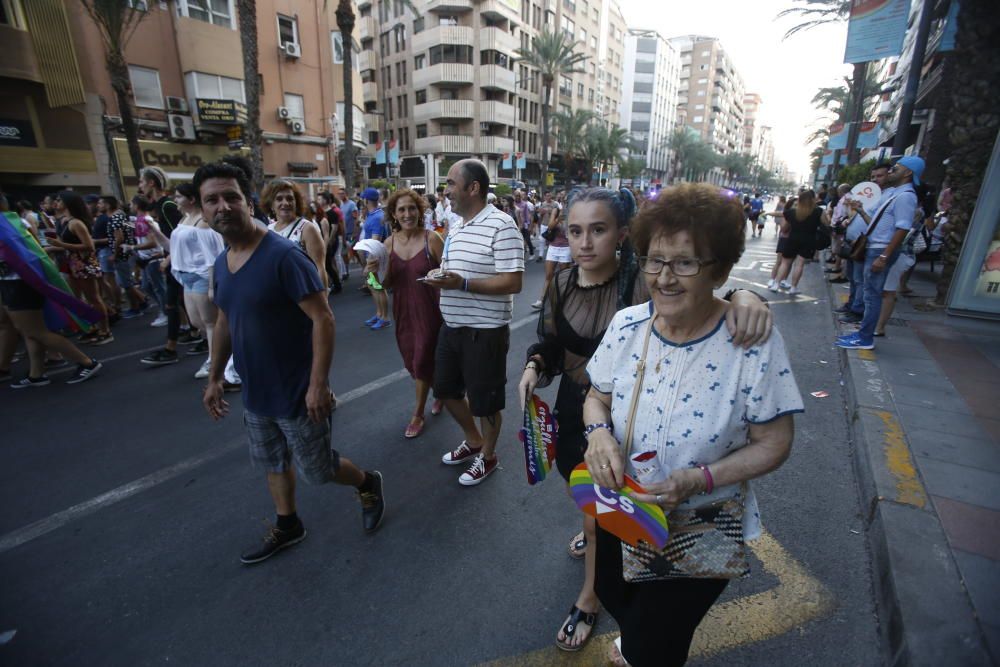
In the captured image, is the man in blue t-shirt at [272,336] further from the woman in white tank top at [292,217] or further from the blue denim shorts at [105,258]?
the blue denim shorts at [105,258]

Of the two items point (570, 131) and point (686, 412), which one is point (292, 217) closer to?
point (686, 412)

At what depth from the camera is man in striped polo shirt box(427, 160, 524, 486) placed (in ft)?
9.62

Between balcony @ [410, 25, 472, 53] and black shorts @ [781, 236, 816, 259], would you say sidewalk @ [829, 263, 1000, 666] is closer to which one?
black shorts @ [781, 236, 816, 259]

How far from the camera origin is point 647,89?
76.5m

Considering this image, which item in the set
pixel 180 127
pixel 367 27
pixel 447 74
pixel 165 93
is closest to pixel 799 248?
pixel 180 127

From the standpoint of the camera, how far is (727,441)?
4.46ft

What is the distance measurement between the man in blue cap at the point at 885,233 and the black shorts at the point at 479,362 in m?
4.54

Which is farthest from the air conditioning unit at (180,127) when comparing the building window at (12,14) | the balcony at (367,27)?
the balcony at (367,27)

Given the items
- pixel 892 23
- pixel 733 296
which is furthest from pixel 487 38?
pixel 733 296

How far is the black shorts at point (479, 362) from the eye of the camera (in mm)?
3057

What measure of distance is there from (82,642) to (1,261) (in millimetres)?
4153

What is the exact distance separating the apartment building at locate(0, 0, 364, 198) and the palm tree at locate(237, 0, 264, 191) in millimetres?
7990

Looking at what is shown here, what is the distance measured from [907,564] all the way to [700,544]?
5.14ft

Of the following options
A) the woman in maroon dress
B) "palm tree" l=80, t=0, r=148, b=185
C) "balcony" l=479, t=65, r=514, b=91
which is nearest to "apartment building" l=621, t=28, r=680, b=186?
"balcony" l=479, t=65, r=514, b=91
